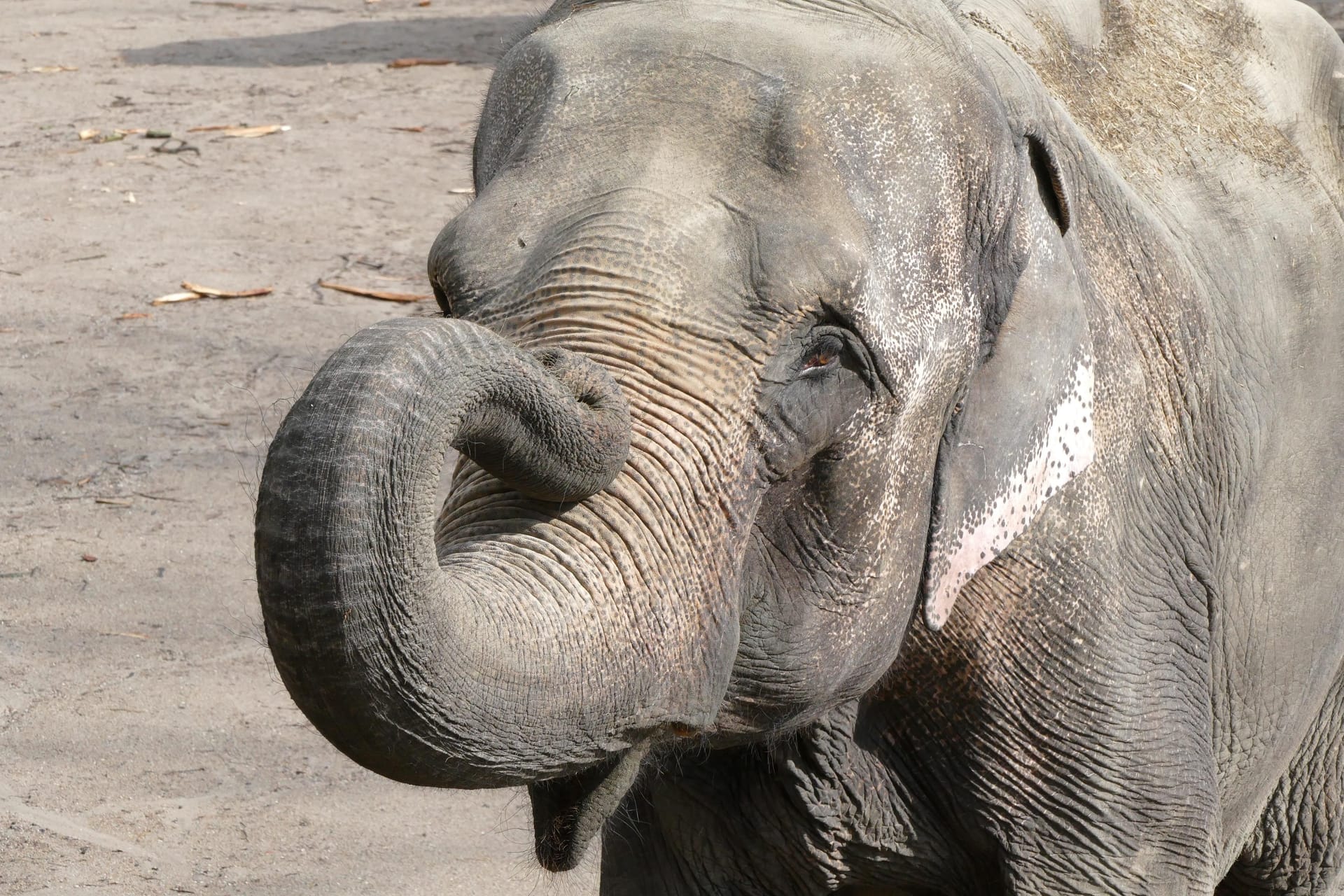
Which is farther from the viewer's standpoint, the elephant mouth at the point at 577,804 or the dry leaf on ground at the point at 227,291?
the dry leaf on ground at the point at 227,291

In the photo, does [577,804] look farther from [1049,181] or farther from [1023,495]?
[1049,181]

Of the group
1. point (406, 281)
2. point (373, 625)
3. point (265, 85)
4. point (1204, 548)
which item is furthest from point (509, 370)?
point (265, 85)

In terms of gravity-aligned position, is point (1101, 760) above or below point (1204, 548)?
below

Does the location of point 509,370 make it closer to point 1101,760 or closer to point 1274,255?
point 1101,760

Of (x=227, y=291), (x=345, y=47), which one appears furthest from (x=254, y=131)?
(x=227, y=291)

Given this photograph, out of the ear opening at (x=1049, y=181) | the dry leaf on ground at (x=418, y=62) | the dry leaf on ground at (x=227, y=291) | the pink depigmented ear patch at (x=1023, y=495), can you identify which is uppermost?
the ear opening at (x=1049, y=181)

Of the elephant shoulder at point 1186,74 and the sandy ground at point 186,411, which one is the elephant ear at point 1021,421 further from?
the sandy ground at point 186,411

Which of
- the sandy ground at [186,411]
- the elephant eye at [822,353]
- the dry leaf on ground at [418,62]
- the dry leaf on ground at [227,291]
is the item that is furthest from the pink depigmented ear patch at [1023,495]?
the dry leaf on ground at [418,62]

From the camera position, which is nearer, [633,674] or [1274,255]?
[633,674]

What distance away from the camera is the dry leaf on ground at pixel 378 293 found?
620 cm

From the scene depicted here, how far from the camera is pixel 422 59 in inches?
383

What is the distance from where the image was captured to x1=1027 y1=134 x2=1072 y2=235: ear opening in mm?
Result: 2104

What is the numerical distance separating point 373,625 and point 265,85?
815cm

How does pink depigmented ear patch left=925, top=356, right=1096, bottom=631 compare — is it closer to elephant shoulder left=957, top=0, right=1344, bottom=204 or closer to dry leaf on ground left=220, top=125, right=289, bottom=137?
elephant shoulder left=957, top=0, right=1344, bottom=204
